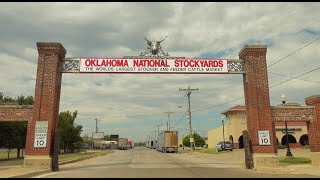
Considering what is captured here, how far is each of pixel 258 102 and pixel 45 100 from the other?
13.3 m

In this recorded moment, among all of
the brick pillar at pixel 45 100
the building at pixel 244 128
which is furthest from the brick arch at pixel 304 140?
the brick pillar at pixel 45 100

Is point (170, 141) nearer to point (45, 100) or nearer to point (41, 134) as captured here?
point (45, 100)

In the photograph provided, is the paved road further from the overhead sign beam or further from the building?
the building

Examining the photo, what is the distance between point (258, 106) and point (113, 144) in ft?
315

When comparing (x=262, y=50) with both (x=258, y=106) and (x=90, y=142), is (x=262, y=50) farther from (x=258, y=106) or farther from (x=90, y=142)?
(x=90, y=142)

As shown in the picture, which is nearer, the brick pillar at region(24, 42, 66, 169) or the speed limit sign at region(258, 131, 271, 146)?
the brick pillar at region(24, 42, 66, 169)

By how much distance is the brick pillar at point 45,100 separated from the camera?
2070cm

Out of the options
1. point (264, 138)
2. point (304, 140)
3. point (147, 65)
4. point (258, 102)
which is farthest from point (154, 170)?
point (304, 140)

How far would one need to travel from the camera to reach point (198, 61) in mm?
22891

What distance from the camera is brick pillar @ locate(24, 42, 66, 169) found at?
815 inches

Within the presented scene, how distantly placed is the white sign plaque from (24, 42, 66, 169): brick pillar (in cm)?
17

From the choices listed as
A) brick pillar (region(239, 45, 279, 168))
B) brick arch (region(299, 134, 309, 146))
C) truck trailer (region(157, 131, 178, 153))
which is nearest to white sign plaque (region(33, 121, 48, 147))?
brick pillar (region(239, 45, 279, 168))

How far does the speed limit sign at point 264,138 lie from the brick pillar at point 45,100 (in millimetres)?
12878

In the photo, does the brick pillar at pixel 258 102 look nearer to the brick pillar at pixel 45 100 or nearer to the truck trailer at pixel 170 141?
the brick pillar at pixel 45 100
